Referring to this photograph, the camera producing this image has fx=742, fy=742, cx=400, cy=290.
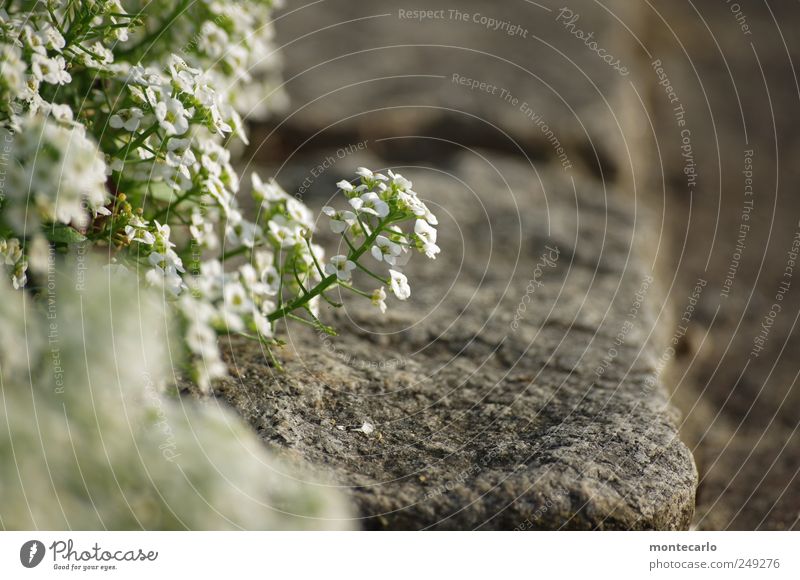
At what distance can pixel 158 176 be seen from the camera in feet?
6.61

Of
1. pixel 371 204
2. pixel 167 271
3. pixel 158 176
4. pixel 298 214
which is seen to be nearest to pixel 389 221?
pixel 371 204

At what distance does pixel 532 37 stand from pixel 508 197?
80.1 inches

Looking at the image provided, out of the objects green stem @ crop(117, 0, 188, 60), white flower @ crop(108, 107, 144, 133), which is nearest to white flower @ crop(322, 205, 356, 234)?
white flower @ crop(108, 107, 144, 133)

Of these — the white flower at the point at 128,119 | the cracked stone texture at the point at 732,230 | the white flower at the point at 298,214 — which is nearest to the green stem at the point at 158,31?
the white flower at the point at 128,119

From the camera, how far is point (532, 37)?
207 inches

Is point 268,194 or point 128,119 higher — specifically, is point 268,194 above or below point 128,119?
below

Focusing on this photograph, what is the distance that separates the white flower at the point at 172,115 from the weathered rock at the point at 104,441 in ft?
1.30

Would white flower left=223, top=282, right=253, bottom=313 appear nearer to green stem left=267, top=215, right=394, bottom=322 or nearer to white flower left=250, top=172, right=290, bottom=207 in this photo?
green stem left=267, top=215, right=394, bottom=322

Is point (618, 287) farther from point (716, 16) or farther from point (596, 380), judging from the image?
point (716, 16)

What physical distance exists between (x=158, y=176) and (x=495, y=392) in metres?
1.21

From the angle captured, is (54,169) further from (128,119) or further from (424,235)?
(424,235)

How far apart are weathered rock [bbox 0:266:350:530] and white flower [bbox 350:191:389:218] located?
22.2 inches

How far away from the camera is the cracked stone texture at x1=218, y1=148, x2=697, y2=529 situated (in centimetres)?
188

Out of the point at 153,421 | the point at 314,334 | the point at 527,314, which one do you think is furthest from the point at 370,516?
the point at 527,314
